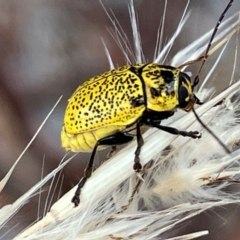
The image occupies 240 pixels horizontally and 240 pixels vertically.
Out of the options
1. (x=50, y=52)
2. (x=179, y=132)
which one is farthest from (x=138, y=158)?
(x=50, y=52)

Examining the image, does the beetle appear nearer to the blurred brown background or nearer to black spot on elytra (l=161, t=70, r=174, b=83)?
black spot on elytra (l=161, t=70, r=174, b=83)

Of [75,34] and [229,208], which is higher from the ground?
[75,34]

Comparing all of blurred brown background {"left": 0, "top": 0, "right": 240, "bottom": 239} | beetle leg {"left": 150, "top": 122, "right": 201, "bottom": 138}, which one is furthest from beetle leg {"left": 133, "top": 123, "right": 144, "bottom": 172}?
blurred brown background {"left": 0, "top": 0, "right": 240, "bottom": 239}

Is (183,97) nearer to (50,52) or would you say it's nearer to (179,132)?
(179,132)

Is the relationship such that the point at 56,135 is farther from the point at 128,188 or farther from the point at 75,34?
the point at 128,188

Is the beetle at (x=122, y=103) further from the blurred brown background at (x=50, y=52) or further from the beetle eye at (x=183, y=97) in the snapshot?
the blurred brown background at (x=50, y=52)

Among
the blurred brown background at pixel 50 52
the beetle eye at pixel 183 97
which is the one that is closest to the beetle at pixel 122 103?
the beetle eye at pixel 183 97

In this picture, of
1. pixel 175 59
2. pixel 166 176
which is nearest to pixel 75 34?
pixel 175 59
